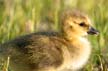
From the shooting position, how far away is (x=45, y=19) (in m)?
8.91

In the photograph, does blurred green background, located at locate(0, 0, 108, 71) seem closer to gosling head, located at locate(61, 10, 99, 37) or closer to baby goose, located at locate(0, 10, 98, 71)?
baby goose, located at locate(0, 10, 98, 71)

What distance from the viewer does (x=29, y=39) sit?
242 inches

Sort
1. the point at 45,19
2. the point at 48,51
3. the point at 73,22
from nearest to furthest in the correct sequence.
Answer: the point at 48,51 < the point at 73,22 < the point at 45,19

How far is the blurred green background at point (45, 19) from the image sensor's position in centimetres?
692

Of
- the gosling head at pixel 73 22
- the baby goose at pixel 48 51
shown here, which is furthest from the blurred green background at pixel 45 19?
the gosling head at pixel 73 22

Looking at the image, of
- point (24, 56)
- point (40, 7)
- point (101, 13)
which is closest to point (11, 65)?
point (24, 56)

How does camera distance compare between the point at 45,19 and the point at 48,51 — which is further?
the point at 45,19

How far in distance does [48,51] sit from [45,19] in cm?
286

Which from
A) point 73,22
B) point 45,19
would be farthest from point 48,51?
point 45,19

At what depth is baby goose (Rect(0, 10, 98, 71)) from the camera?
6043mm

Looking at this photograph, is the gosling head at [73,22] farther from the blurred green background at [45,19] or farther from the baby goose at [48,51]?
the blurred green background at [45,19]

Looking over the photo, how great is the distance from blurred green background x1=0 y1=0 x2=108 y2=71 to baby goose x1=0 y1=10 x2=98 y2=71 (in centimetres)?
28

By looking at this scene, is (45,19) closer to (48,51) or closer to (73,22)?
(73,22)

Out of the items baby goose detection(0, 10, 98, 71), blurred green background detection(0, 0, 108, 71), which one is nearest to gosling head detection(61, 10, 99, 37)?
baby goose detection(0, 10, 98, 71)
